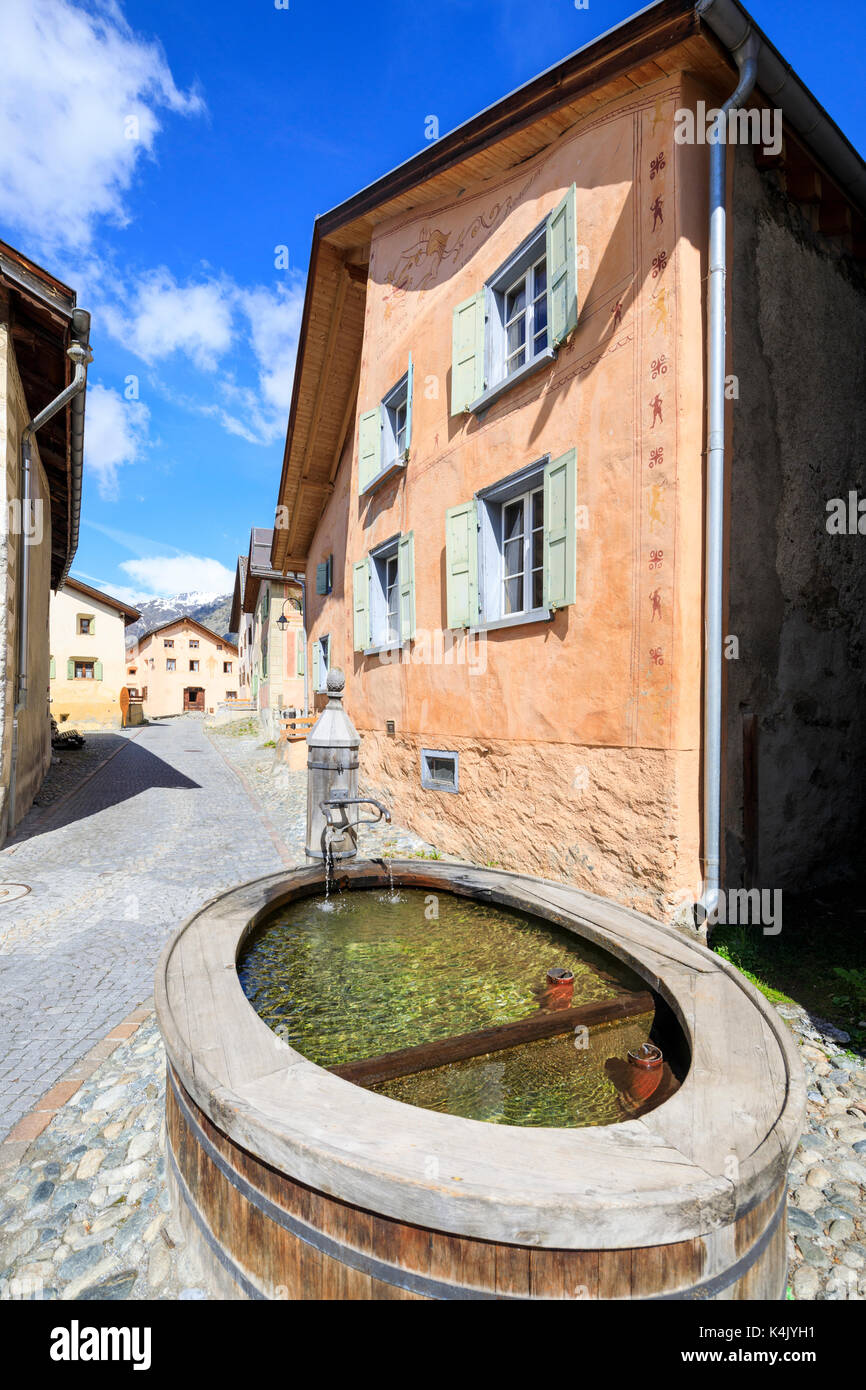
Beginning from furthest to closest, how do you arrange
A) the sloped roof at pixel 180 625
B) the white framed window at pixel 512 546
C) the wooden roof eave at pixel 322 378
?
the sloped roof at pixel 180 625 → the wooden roof eave at pixel 322 378 → the white framed window at pixel 512 546

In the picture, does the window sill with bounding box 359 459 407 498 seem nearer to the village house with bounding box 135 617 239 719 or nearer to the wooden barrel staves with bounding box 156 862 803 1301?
the wooden barrel staves with bounding box 156 862 803 1301

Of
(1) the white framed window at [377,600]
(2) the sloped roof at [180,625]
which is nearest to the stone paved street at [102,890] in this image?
Result: (1) the white framed window at [377,600]

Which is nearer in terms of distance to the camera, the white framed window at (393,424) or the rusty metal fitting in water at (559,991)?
the rusty metal fitting in water at (559,991)

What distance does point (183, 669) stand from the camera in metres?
45.3

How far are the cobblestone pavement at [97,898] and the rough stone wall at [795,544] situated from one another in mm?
4568

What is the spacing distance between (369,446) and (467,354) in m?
2.82

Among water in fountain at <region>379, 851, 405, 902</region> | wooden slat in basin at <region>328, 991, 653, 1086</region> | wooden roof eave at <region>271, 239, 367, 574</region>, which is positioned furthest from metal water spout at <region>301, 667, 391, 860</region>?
wooden roof eave at <region>271, 239, 367, 574</region>

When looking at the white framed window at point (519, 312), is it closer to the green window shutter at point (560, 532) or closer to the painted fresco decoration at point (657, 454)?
the green window shutter at point (560, 532)

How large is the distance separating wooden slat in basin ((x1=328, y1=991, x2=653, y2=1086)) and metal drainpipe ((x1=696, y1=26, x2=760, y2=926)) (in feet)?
8.01

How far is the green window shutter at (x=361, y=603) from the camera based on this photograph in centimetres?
988

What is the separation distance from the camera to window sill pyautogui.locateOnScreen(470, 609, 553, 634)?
5863 mm

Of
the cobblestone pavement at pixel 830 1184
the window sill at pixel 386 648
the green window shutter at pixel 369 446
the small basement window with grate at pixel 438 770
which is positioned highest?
the green window shutter at pixel 369 446

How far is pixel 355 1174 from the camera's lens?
1.46m

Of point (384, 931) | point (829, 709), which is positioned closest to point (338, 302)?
point (829, 709)
